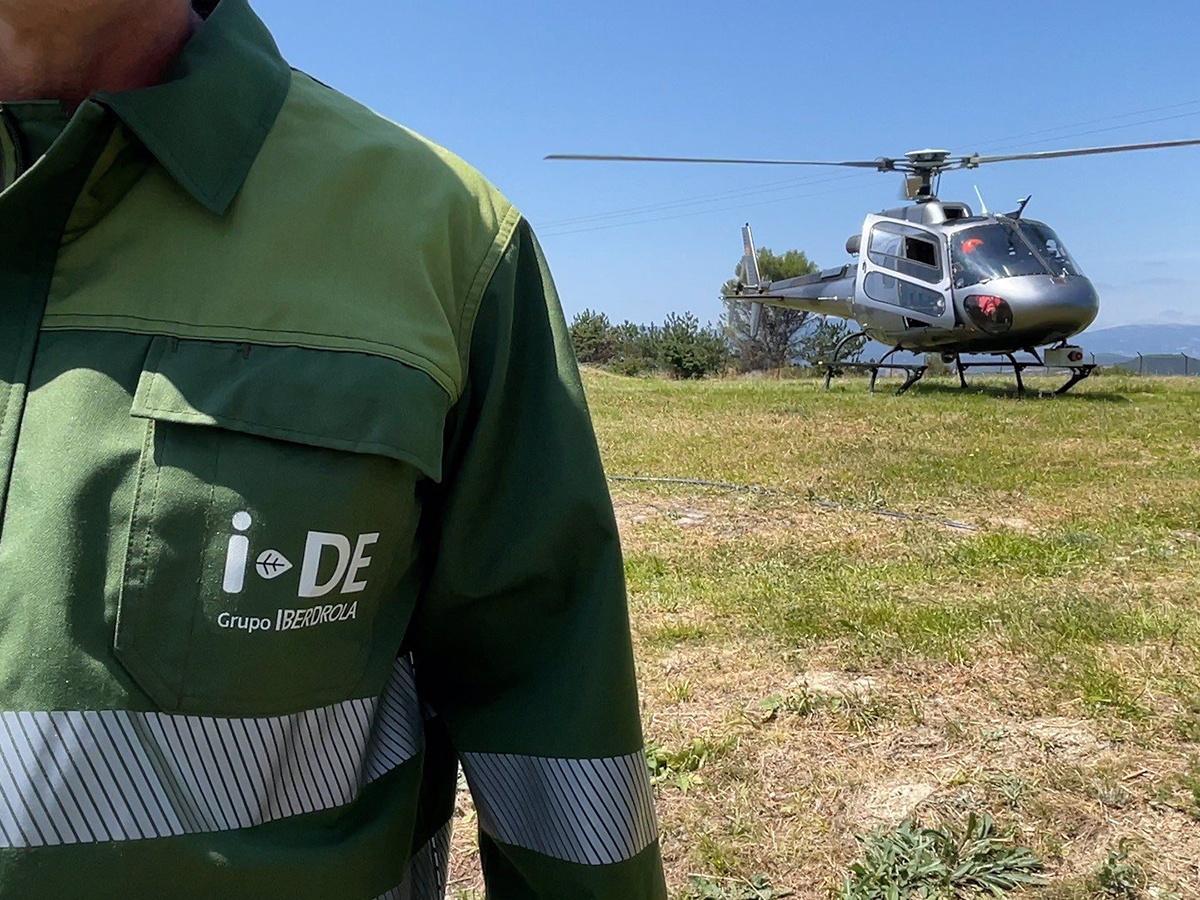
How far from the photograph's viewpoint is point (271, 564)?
0.79 m

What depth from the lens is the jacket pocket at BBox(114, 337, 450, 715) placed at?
78 cm

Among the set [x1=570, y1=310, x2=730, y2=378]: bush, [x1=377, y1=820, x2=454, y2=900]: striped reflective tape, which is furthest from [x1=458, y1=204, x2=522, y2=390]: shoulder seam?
[x1=570, y1=310, x2=730, y2=378]: bush

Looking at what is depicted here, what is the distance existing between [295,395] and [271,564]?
142 mm

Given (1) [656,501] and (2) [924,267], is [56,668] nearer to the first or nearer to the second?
(1) [656,501]

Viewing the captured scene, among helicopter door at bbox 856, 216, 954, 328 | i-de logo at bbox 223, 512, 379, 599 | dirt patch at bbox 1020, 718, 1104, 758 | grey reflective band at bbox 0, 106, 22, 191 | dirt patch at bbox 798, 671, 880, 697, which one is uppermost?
helicopter door at bbox 856, 216, 954, 328

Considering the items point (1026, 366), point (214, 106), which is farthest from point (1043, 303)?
point (214, 106)

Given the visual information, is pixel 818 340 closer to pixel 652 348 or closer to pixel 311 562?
pixel 652 348

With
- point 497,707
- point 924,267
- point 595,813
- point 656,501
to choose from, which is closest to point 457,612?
point 497,707

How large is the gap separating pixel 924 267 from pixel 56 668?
12.3m

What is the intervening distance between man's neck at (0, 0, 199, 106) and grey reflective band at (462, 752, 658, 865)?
742mm

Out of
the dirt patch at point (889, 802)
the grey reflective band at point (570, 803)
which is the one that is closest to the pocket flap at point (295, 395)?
the grey reflective band at point (570, 803)

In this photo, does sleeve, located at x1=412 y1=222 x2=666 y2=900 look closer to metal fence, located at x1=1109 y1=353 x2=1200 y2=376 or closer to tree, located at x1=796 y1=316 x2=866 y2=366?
tree, located at x1=796 y1=316 x2=866 y2=366

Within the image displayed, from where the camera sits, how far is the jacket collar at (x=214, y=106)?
819 millimetres

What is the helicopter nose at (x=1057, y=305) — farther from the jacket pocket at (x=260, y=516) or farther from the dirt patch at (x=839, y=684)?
the jacket pocket at (x=260, y=516)
